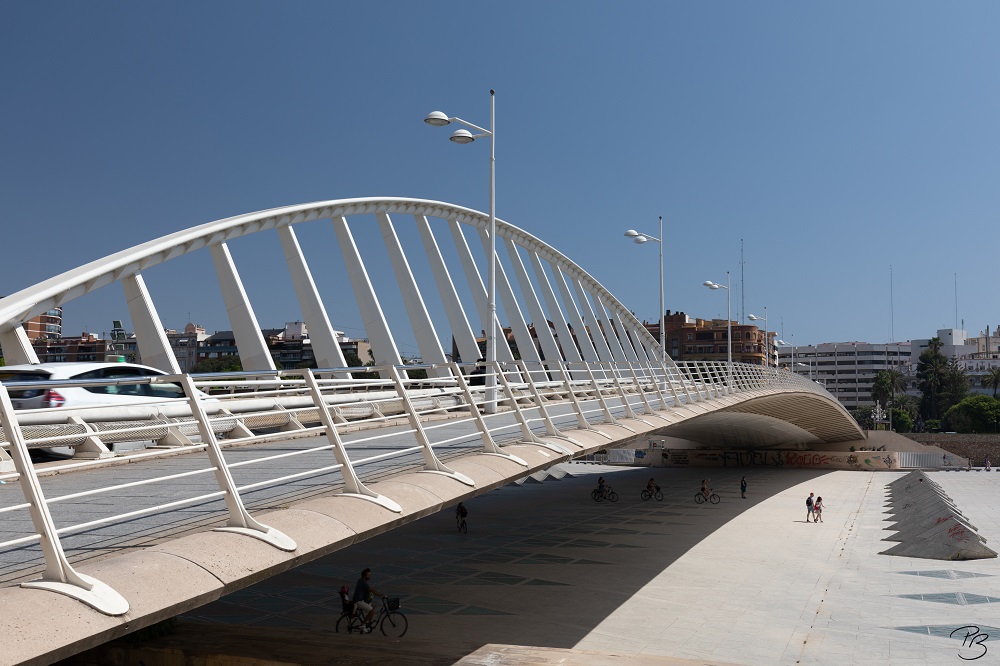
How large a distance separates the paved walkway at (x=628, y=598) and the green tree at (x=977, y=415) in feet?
242

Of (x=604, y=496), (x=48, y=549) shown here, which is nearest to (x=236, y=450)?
(x=48, y=549)

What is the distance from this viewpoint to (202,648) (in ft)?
49.2

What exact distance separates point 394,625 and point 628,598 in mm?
6769

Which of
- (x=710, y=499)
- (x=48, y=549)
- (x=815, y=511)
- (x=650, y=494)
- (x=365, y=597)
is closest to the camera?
(x=48, y=549)

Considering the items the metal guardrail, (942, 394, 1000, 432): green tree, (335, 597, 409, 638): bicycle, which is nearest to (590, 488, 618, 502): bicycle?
the metal guardrail

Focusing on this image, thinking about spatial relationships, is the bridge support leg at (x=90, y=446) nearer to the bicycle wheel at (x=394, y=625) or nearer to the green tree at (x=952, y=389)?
the bicycle wheel at (x=394, y=625)

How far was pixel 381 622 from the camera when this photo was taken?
56.3 ft

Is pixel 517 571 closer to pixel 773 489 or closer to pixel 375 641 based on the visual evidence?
pixel 375 641

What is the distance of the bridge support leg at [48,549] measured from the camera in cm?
500

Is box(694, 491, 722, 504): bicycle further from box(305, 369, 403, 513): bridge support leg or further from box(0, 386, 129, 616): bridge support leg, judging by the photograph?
box(0, 386, 129, 616): bridge support leg

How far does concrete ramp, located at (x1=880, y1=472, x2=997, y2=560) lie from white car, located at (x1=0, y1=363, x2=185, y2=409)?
2350cm

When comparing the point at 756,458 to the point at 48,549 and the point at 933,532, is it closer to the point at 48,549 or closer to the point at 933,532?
the point at 933,532

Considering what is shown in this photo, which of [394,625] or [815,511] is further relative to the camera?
[815,511]

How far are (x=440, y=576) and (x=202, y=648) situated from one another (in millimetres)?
10202
